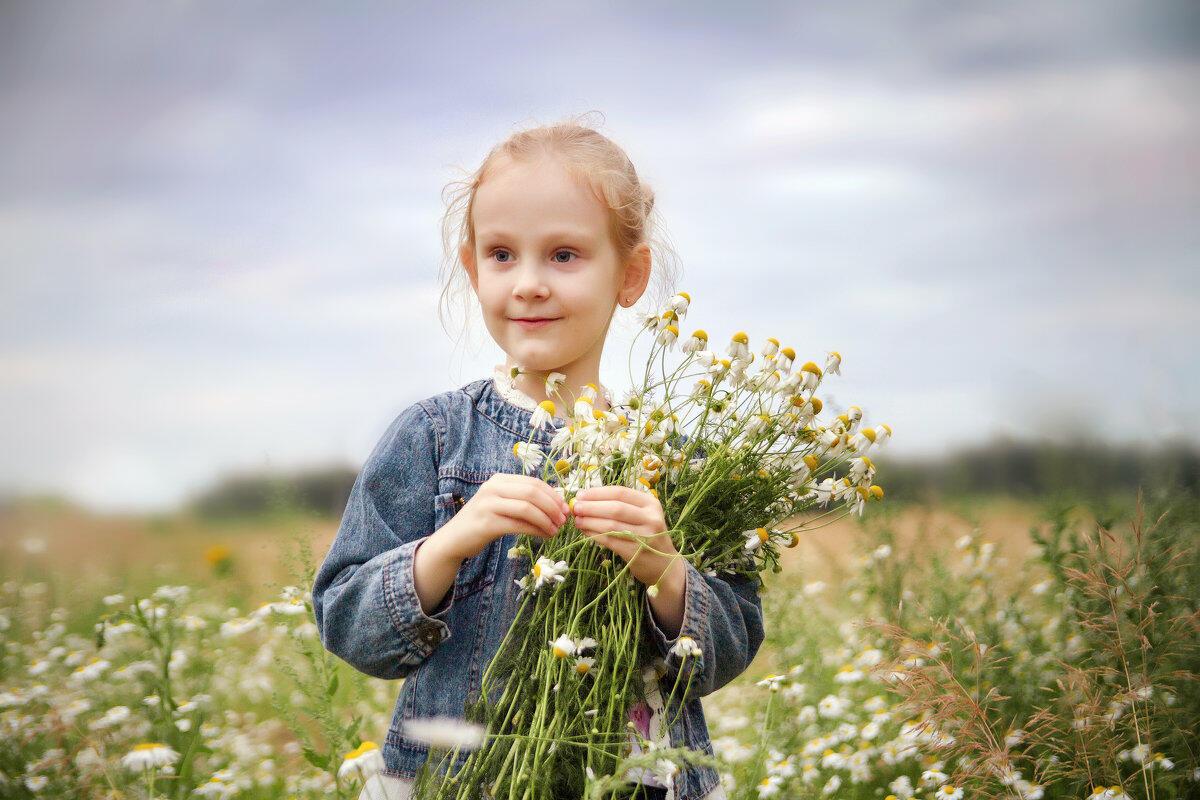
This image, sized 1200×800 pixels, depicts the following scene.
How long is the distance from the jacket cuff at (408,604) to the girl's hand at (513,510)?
157 mm

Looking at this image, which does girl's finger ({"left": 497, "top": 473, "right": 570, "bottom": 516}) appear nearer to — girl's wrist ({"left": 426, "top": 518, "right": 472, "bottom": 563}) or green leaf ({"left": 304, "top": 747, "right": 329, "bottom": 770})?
girl's wrist ({"left": 426, "top": 518, "right": 472, "bottom": 563})

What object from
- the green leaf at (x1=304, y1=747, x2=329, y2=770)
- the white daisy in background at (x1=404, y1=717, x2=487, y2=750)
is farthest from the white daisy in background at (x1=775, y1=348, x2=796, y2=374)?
the green leaf at (x1=304, y1=747, x2=329, y2=770)

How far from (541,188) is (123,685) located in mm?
2379

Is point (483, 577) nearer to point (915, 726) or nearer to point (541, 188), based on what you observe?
point (541, 188)

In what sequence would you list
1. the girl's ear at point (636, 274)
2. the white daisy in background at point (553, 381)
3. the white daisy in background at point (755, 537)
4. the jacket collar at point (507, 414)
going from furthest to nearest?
the girl's ear at point (636, 274)
the jacket collar at point (507, 414)
the white daisy in background at point (553, 381)
the white daisy in background at point (755, 537)

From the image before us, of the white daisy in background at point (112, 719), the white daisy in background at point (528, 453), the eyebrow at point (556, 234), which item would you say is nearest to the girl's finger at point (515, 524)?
the white daisy in background at point (528, 453)

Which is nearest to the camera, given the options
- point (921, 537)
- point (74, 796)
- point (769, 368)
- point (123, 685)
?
point (769, 368)

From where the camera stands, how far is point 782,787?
2.76 m

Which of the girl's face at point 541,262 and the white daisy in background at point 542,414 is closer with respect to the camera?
the white daisy in background at point 542,414

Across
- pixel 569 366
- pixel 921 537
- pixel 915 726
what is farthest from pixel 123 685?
pixel 921 537

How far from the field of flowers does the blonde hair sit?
0.93 m

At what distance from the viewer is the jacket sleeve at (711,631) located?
1710mm

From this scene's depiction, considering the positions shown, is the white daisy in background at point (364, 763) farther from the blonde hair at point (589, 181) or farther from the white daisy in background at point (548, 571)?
the blonde hair at point (589, 181)

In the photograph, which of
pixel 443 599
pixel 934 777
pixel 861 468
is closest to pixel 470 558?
pixel 443 599
